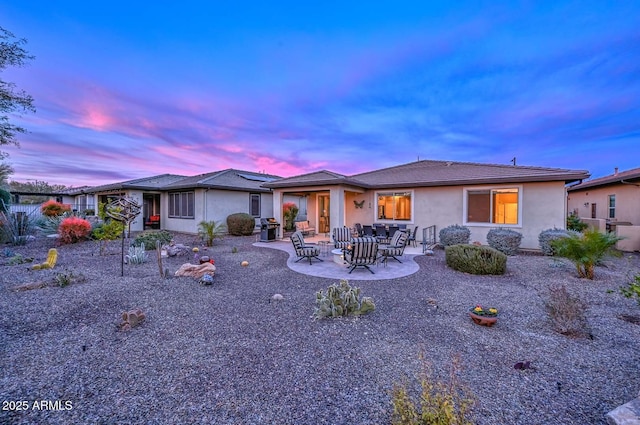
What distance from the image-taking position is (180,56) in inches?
370

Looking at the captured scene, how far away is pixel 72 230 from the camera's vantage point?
1091 cm

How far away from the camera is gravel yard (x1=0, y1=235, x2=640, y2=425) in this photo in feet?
7.70

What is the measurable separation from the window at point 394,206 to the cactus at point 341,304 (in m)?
9.31

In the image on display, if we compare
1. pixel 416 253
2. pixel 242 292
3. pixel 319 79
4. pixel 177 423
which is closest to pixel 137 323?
pixel 242 292

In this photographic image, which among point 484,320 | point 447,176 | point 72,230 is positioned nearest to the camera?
point 484,320

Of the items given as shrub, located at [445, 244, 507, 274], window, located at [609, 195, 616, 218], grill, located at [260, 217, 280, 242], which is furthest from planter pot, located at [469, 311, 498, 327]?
window, located at [609, 195, 616, 218]

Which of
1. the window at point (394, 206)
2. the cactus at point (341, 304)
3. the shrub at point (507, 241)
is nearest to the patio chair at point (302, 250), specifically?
the cactus at point (341, 304)

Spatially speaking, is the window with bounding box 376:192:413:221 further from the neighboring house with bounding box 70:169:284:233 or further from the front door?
the neighboring house with bounding box 70:169:284:233

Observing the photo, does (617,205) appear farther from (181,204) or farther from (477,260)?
(181,204)

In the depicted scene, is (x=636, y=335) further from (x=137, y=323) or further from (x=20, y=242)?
(x=20, y=242)

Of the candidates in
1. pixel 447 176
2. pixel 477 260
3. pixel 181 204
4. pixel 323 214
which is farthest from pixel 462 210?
pixel 181 204

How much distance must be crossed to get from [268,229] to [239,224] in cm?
Result: 296

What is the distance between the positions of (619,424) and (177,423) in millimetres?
3431

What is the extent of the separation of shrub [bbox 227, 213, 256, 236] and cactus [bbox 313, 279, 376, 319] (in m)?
11.8
